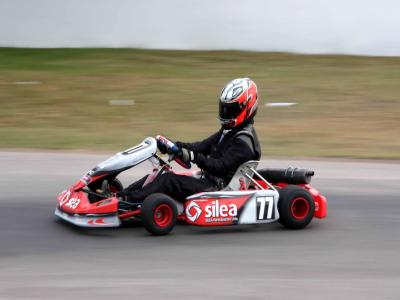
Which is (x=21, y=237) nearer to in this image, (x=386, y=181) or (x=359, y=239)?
(x=359, y=239)

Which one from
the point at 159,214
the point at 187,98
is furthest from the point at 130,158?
the point at 187,98

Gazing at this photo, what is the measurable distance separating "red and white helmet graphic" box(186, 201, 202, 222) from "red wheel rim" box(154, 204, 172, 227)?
190 mm

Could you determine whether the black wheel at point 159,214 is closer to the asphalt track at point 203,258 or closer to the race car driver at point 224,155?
the asphalt track at point 203,258

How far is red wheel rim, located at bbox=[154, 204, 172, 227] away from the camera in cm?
651

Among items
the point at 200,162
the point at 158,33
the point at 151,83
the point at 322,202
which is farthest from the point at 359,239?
the point at 158,33

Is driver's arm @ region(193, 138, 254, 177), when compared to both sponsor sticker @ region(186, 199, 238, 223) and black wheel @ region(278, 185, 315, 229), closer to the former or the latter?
sponsor sticker @ region(186, 199, 238, 223)

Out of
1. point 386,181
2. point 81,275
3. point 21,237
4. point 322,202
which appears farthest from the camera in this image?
point 386,181

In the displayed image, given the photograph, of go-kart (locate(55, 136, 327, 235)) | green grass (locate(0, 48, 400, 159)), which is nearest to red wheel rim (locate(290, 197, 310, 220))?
go-kart (locate(55, 136, 327, 235))

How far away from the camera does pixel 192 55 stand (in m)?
16.1

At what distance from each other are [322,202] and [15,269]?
8.58 feet

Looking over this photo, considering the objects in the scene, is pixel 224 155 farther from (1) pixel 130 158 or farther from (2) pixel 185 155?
(1) pixel 130 158

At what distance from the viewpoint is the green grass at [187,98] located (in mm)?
11492

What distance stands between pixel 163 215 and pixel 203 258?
2.18 ft

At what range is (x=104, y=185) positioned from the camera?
696cm
